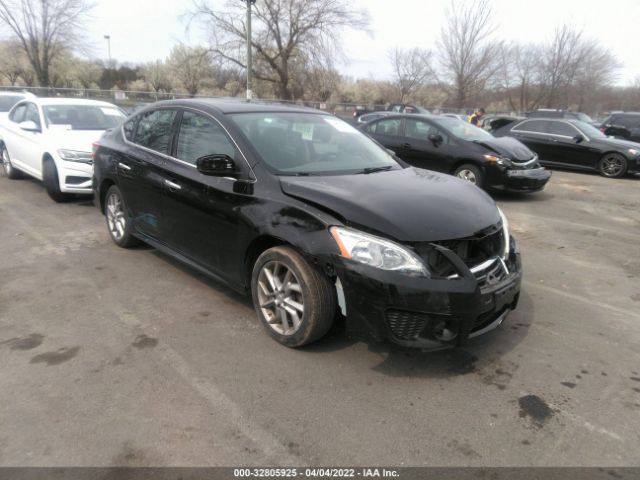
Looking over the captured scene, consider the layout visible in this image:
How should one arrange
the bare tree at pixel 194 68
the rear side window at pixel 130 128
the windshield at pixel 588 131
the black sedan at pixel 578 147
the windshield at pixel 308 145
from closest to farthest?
the windshield at pixel 308 145, the rear side window at pixel 130 128, the black sedan at pixel 578 147, the windshield at pixel 588 131, the bare tree at pixel 194 68

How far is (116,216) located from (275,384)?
3.42 meters

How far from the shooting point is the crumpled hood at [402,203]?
297cm

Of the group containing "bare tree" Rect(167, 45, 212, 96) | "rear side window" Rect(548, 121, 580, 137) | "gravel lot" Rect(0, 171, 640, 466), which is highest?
"bare tree" Rect(167, 45, 212, 96)

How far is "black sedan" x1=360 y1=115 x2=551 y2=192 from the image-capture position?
28.8ft

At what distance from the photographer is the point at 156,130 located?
4641mm

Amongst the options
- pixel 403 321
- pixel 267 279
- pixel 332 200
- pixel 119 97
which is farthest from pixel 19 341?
pixel 119 97

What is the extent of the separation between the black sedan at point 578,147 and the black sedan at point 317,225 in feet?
33.6

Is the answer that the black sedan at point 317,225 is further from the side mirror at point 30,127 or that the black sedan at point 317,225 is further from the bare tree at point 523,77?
the bare tree at point 523,77

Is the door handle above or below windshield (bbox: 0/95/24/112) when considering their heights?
below

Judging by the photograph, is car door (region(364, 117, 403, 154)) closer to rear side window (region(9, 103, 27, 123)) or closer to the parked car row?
the parked car row

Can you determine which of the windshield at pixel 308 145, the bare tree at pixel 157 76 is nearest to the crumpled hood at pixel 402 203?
the windshield at pixel 308 145

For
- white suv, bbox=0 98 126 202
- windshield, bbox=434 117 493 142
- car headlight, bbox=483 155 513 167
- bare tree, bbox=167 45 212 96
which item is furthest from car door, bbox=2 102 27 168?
bare tree, bbox=167 45 212 96

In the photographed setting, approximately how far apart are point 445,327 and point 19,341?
117 inches

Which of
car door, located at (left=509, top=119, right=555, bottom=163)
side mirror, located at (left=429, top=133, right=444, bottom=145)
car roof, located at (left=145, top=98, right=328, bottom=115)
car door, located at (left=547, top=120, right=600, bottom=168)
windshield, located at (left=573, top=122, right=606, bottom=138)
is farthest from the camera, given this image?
car door, located at (left=509, top=119, right=555, bottom=163)
